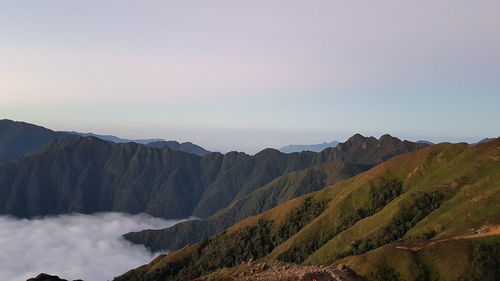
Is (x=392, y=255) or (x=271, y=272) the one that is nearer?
→ (x=271, y=272)

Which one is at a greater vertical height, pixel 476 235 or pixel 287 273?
pixel 287 273

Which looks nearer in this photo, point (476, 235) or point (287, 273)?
point (287, 273)

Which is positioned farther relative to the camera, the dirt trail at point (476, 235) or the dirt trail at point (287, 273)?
the dirt trail at point (476, 235)

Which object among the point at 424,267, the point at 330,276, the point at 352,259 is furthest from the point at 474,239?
the point at 330,276

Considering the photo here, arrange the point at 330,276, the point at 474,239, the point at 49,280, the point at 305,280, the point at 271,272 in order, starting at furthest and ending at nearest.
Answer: the point at 49,280 → the point at 474,239 → the point at 271,272 → the point at 330,276 → the point at 305,280

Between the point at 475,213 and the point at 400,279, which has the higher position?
the point at 475,213

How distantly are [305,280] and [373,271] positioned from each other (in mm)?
88292

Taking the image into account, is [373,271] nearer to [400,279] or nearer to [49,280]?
[400,279]

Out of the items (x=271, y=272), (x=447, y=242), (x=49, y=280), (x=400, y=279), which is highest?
(x=271, y=272)

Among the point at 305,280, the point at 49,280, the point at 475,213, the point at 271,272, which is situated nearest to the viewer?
the point at 305,280

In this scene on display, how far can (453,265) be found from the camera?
14050 centimetres

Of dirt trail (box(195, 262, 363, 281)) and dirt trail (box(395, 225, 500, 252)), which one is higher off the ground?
dirt trail (box(195, 262, 363, 281))

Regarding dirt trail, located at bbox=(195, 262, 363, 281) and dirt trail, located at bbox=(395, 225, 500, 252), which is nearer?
dirt trail, located at bbox=(195, 262, 363, 281)

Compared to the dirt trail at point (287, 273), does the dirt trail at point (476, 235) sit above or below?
below
